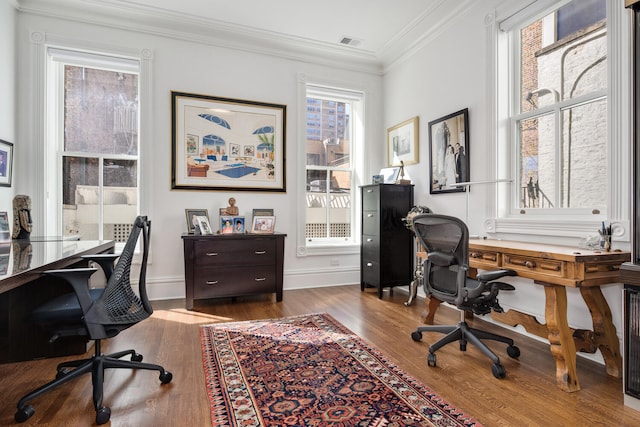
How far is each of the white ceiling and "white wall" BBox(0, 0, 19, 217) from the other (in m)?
0.25

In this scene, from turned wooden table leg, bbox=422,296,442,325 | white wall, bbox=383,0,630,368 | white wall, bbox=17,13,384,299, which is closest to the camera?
white wall, bbox=383,0,630,368

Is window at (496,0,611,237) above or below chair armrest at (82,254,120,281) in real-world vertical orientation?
above

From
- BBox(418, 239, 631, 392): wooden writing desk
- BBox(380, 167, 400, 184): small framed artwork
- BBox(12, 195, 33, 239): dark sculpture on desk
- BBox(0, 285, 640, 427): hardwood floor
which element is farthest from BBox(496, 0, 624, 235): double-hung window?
BBox(12, 195, 33, 239): dark sculpture on desk

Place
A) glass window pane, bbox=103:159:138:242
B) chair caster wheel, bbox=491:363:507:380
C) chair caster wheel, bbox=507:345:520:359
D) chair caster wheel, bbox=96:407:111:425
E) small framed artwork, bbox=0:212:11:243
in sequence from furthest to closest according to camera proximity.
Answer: glass window pane, bbox=103:159:138:242, small framed artwork, bbox=0:212:11:243, chair caster wheel, bbox=507:345:520:359, chair caster wheel, bbox=491:363:507:380, chair caster wheel, bbox=96:407:111:425

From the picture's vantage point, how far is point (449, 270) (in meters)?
2.32

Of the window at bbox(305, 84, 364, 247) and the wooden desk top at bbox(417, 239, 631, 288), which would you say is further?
the window at bbox(305, 84, 364, 247)

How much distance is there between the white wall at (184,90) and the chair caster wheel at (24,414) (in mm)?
2269

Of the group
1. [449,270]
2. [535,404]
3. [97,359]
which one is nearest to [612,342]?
[535,404]

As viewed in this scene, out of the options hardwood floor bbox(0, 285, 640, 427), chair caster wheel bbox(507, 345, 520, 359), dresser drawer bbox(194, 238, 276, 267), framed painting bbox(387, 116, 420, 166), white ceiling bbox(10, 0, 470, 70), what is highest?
white ceiling bbox(10, 0, 470, 70)

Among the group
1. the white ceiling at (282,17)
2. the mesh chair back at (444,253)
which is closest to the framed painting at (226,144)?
the white ceiling at (282,17)

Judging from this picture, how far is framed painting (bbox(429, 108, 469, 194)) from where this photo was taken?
3.46 m

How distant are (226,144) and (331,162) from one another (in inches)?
58.1

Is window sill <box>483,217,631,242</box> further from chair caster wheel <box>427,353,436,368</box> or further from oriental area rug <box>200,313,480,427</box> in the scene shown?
oriental area rug <box>200,313,480,427</box>

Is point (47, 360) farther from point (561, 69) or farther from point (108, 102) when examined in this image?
point (561, 69)
